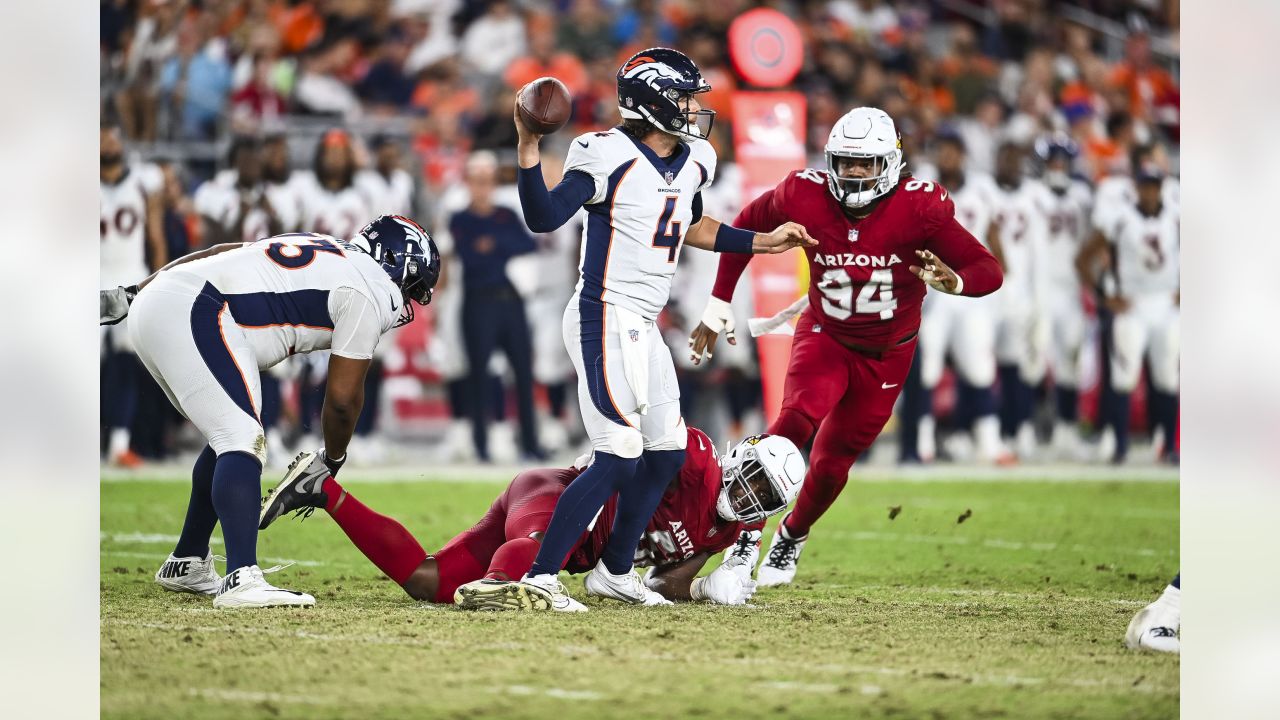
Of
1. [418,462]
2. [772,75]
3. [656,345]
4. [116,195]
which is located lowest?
[418,462]

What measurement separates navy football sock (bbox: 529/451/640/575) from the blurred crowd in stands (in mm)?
4992

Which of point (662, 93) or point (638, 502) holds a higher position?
point (662, 93)

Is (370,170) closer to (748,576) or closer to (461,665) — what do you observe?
(748,576)

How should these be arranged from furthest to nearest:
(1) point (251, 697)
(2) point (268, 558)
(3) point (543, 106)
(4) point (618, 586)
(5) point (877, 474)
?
(5) point (877, 474) < (2) point (268, 558) < (4) point (618, 586) < (3) point (543, 106) < (1) point (251, 697)

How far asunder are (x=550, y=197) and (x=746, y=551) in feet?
4.70

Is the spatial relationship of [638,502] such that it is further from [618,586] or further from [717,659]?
[717,659]

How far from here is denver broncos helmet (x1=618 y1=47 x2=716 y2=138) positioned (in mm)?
5008

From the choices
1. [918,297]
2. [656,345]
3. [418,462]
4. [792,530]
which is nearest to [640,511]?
[656,345]

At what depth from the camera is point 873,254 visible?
5.47 m

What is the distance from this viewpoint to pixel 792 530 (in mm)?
5719

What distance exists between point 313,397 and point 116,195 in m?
1.79

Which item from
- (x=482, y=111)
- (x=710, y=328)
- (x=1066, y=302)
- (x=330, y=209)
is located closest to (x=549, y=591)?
(x=710, y=328)

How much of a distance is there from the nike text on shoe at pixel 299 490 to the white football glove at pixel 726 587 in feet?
4.21
